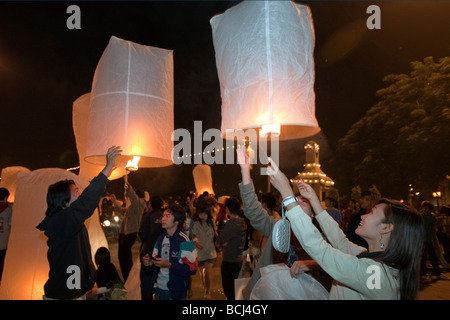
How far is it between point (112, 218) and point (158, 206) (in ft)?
43.2

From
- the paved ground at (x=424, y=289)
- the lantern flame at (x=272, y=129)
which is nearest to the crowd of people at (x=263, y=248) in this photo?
the lantern flame at (x=272, y=129)

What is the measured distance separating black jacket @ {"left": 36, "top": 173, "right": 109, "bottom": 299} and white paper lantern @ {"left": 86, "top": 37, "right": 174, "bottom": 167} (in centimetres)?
52

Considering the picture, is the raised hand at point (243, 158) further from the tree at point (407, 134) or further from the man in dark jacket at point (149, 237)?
the tree at point (407, 134)

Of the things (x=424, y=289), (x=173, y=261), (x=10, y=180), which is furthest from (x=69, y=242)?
(x=10, y=180)

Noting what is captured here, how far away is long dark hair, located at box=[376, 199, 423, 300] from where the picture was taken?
221 cm

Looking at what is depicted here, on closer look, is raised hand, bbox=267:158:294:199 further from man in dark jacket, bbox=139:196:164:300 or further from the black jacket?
man in dark jacket, bbox=139:196:164:300

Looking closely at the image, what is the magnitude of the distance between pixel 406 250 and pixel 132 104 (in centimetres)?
288

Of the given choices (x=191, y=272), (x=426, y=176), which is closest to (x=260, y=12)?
(x=191, y=272)

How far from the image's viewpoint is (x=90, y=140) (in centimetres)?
380

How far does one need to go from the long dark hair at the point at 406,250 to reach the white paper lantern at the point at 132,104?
2447mm

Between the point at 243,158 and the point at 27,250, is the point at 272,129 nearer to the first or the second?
the point at 243,158

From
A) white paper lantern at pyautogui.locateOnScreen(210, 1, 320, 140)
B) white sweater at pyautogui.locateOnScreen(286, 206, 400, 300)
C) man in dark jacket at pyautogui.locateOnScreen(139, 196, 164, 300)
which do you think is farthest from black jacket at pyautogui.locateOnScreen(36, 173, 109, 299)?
white sweater at pyautogui.locateOnScreen(286, 206, 400, 300)

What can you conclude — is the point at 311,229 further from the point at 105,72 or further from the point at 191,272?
the point at 105,72

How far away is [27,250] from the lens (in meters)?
5.48
